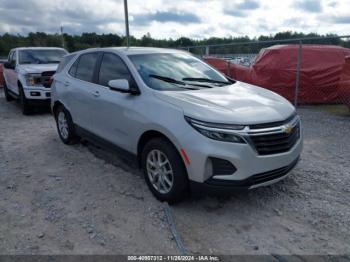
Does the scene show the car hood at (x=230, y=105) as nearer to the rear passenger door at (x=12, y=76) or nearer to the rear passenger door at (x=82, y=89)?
the rear passenger door at (x=82, y=89)

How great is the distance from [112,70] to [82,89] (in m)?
0.81

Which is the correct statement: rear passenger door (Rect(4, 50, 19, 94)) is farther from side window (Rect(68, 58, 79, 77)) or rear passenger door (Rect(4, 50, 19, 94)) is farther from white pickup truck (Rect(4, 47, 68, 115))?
side window (Rect(68, 58, 79, 77))

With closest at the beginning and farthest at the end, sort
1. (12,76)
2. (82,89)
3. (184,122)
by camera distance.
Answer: (184,122)
(82,89)
(12,76)

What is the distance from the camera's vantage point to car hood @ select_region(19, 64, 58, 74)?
887cm

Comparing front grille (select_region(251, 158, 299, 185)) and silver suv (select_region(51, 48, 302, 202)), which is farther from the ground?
silver suv (select_region(51, 48, 302, 202))

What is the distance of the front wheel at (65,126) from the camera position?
5.87m

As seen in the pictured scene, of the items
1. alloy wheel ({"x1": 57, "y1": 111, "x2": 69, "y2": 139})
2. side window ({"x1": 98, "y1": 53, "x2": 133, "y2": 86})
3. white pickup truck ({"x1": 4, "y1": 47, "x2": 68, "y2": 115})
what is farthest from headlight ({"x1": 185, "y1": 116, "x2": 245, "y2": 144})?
white pickup truck ({"x1": 4, "y1": 47, "x2": 68, "y2": 115})

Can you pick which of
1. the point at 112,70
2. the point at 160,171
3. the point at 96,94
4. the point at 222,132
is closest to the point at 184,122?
the point at 222,132

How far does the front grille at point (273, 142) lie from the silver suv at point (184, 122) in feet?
0.03

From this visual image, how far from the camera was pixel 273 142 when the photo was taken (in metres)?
3.37

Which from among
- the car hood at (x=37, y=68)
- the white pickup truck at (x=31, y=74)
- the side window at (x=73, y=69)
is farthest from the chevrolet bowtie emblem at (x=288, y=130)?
the car hood at (x=37, y=68)

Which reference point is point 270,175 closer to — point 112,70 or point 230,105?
point 230,105

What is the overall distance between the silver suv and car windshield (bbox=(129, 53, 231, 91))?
0.01 metres

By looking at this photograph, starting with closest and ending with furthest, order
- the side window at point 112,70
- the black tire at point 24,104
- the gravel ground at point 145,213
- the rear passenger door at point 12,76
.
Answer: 1. the gravel ground at point 145,213
2. the side window at point 112,70
3. the black tire at point 24,104
4. the rear passenger door at point 12,76
